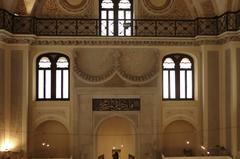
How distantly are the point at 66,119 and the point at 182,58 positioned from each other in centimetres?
622

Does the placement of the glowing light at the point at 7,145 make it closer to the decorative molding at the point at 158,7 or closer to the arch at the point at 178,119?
the arch at the point at 178,119

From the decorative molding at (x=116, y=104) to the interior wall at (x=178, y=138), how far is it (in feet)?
6.66

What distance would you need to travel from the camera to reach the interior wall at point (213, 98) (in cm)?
2156

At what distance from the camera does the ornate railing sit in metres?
21.2

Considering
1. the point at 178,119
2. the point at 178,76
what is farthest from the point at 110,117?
the point at 178,76

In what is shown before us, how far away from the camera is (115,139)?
24.1 metres

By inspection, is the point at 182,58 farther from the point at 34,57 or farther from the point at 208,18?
the point at 34,57

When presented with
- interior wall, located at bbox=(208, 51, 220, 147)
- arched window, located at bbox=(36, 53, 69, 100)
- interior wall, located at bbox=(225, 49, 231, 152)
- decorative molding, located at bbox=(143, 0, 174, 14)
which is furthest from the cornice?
decorative molding, located at bbox=(143, 0, 174, 14)

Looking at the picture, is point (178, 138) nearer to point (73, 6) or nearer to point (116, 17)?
point (116, 17)

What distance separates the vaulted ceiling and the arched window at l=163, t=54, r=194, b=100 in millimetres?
2048

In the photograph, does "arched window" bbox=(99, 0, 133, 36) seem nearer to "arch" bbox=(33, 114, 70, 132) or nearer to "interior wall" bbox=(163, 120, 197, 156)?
"arch" bbox=(33, 114, 70, 132)

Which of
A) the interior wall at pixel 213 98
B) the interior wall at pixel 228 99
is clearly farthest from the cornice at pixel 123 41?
the interior wall at pixel 228 99

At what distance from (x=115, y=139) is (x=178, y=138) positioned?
3.37m

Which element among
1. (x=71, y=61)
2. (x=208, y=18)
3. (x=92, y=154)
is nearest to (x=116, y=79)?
(x=71, y=61)
